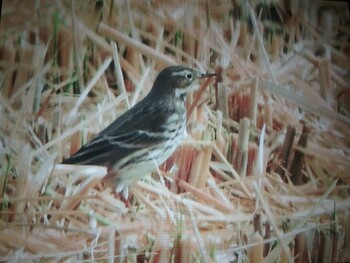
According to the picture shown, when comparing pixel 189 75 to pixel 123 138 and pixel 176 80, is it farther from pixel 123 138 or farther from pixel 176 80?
pixel 123 138

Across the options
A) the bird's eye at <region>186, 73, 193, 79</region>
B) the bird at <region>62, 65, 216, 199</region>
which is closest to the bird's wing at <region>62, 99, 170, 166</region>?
the bird at <region>62, 65, 216, 199</region>

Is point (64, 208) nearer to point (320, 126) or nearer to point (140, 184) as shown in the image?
point (140, 184)

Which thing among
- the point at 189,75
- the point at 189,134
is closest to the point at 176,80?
the point at 189,75

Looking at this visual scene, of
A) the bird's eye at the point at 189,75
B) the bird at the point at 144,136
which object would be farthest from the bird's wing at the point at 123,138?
the bird's eye at the point at 189,75

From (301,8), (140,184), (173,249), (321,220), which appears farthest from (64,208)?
(301,8)

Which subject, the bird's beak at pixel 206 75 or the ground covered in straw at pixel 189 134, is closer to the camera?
the ground covered in straw at pixel 189 134

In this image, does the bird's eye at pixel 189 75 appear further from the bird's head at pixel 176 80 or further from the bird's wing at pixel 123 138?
the bird's wing at pixel 123 138
